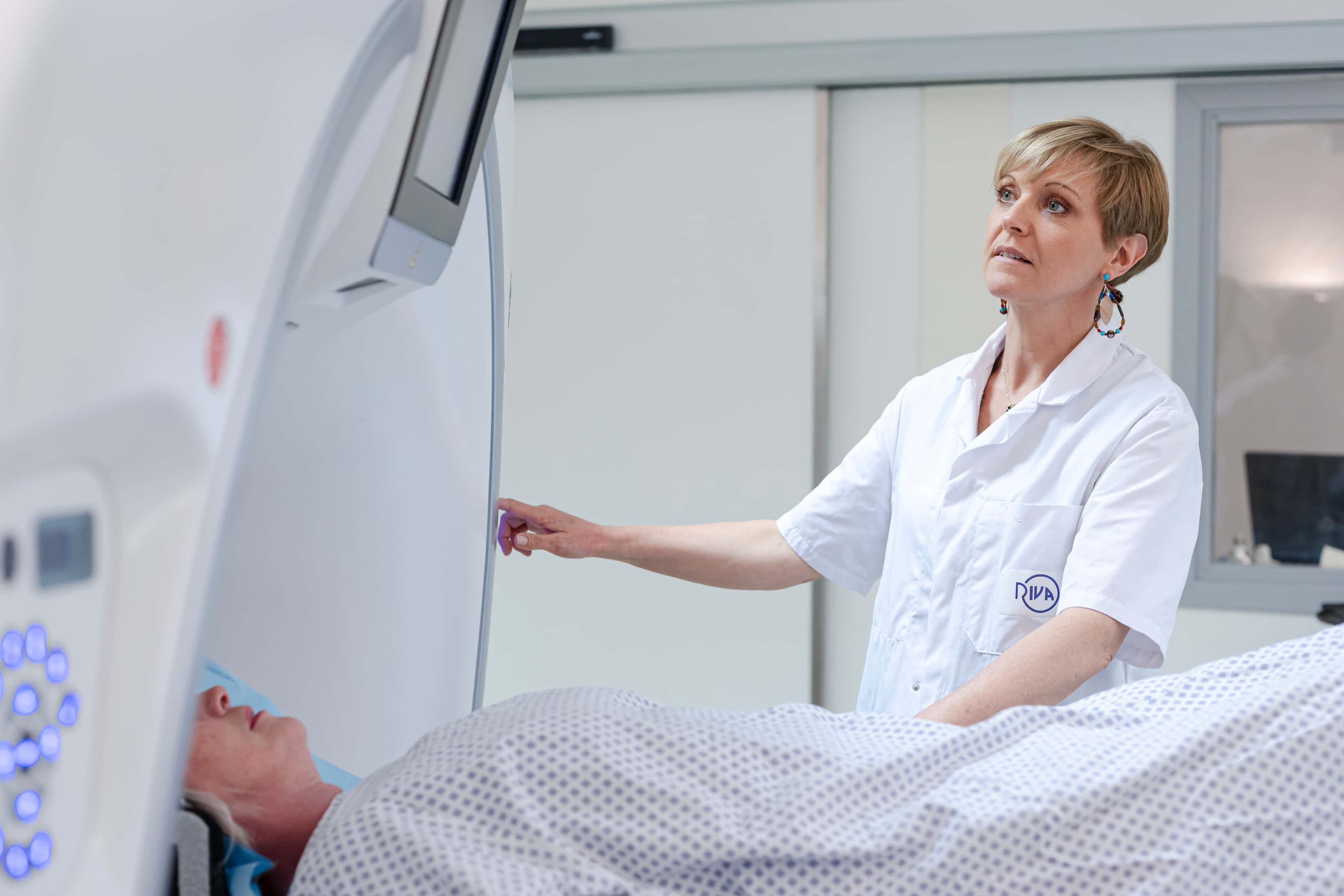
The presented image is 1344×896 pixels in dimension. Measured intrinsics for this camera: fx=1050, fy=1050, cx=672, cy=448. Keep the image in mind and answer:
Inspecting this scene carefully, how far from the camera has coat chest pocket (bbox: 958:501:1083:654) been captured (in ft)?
4.61

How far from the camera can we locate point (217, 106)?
1.87ft

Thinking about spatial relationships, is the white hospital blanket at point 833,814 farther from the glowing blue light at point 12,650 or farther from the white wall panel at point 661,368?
the white wall panel at point 661,368

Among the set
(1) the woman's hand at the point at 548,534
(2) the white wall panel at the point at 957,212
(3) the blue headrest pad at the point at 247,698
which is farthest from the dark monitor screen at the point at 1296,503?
(3) the blue headrest pad at the point at 247,698

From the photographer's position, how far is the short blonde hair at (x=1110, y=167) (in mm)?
1427

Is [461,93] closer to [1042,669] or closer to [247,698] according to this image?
[247,698]

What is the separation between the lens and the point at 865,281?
8.66ft

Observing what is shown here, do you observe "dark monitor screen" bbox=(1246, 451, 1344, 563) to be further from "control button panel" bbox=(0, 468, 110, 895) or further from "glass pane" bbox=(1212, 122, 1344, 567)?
"control button panel" bbox=(0, 468, 110, 895)

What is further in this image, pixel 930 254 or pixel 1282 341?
pixel 930 254

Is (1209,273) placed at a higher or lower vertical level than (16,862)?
higher

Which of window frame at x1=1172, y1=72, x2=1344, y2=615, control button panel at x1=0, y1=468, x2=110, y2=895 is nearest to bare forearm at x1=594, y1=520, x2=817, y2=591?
control button panel at x1=0, y1=468, x2=110, y2=895

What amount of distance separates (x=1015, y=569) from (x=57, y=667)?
1191 millimetres

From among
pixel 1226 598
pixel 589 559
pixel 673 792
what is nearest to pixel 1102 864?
pixel 673 792

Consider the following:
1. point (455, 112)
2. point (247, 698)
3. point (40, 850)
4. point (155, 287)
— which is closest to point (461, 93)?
point (455, 112)

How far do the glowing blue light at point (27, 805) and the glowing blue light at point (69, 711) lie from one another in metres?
0.03
